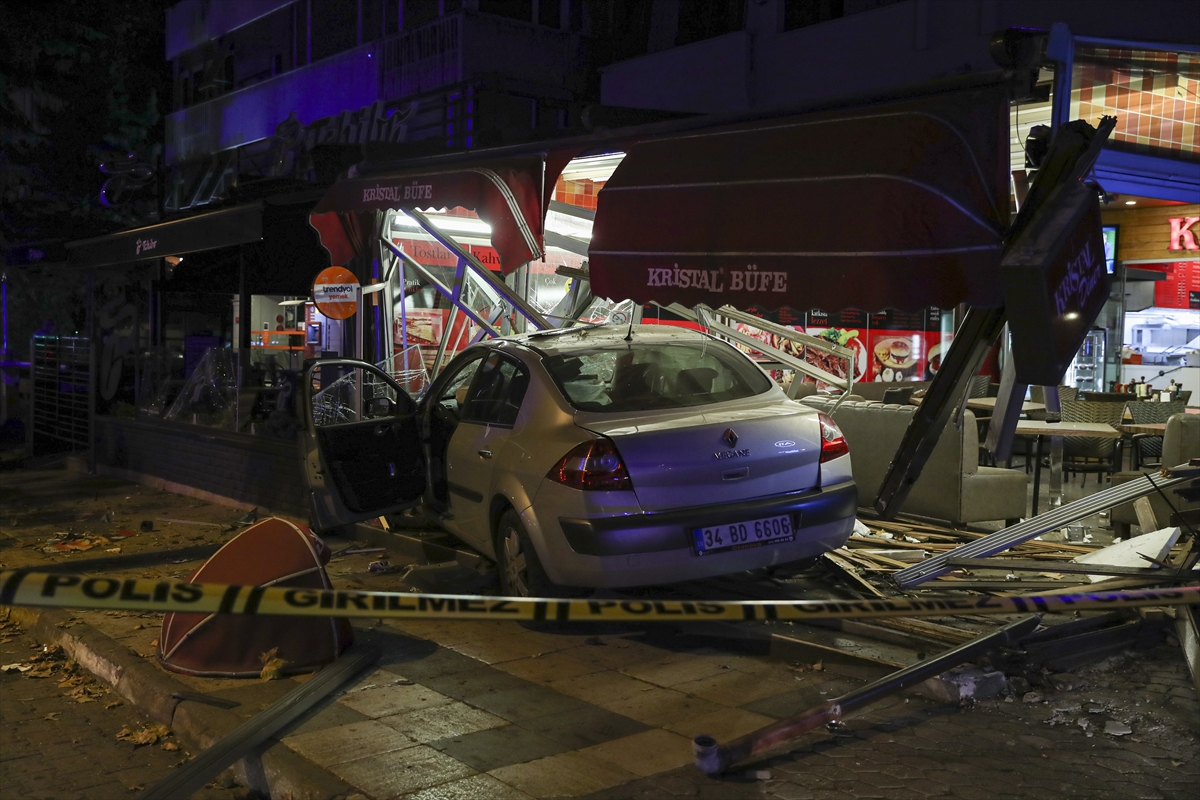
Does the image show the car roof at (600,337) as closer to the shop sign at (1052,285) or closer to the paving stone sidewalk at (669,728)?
the paving stone sidewalk at (669,728)

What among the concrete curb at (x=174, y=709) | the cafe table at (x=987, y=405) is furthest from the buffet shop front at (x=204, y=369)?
the cafe table at (x=987, y=405)

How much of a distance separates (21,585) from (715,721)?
2.96 metres

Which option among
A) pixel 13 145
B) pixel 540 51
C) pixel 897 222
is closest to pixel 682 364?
pixel 897 222

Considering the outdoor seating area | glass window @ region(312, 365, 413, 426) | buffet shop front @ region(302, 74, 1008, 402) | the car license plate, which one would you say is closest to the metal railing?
glass window @ region(312, 365, 413, 426)

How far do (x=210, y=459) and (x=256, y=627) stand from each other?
23.8ft

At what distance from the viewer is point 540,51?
19594 millimetres

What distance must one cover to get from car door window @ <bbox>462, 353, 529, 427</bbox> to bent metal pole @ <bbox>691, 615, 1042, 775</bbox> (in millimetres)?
2852

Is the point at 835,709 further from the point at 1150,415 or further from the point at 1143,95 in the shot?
the point at 1150,415

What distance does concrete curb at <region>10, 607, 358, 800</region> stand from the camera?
4.26 metres

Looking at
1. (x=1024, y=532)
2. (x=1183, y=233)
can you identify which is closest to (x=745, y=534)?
(x=1024, y=532)

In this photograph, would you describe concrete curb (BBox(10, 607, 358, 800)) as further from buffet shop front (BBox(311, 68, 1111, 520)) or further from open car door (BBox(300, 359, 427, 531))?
buffet shop front (BBox(311, 68, 1111, 520))

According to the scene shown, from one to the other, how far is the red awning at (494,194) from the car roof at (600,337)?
0.88 m

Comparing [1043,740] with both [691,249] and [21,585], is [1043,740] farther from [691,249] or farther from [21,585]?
[21,585]

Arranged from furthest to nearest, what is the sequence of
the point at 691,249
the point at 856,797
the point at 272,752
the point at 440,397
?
1. the point at 440,397
2. the point at 691,249
3. the point at 272,752
4. the point at 856,797
